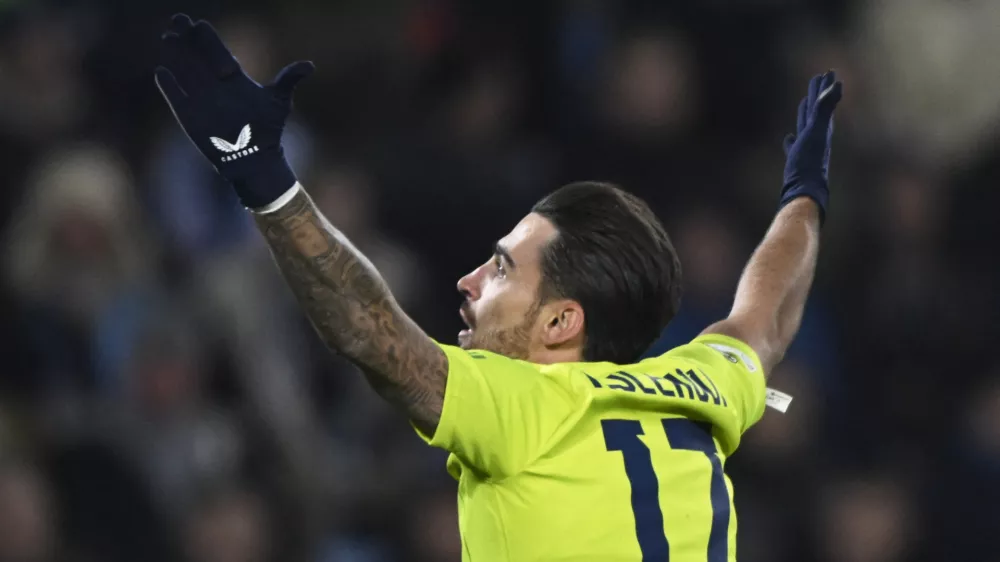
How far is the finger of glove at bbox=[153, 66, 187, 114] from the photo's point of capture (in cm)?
Result: 226

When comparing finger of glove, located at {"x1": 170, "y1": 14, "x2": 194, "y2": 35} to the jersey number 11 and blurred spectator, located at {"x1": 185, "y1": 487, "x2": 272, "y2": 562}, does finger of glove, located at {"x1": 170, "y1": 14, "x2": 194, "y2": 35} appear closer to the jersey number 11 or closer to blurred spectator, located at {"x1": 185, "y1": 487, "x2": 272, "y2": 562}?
the jersey number 11

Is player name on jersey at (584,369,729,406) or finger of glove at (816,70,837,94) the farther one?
finger of glove at (816,70,837,94)

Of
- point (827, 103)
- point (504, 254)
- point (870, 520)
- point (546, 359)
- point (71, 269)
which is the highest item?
point (827, 103)

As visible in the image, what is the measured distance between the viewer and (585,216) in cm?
301

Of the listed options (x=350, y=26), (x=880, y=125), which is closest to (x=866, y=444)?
(x=880, y=125)

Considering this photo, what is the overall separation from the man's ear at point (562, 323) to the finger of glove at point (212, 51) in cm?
98

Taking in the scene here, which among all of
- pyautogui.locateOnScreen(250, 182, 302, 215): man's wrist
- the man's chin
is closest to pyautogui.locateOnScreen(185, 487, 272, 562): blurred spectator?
the man's chin

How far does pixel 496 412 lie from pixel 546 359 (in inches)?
18.9

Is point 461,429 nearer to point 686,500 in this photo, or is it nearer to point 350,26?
point 686,500

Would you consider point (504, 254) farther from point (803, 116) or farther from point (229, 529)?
point (229, 529)

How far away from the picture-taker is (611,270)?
2.95m

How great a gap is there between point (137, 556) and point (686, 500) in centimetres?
266

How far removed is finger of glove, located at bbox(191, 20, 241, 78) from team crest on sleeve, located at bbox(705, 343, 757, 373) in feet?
4.88

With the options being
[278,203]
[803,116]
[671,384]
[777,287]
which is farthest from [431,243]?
[278,203]
